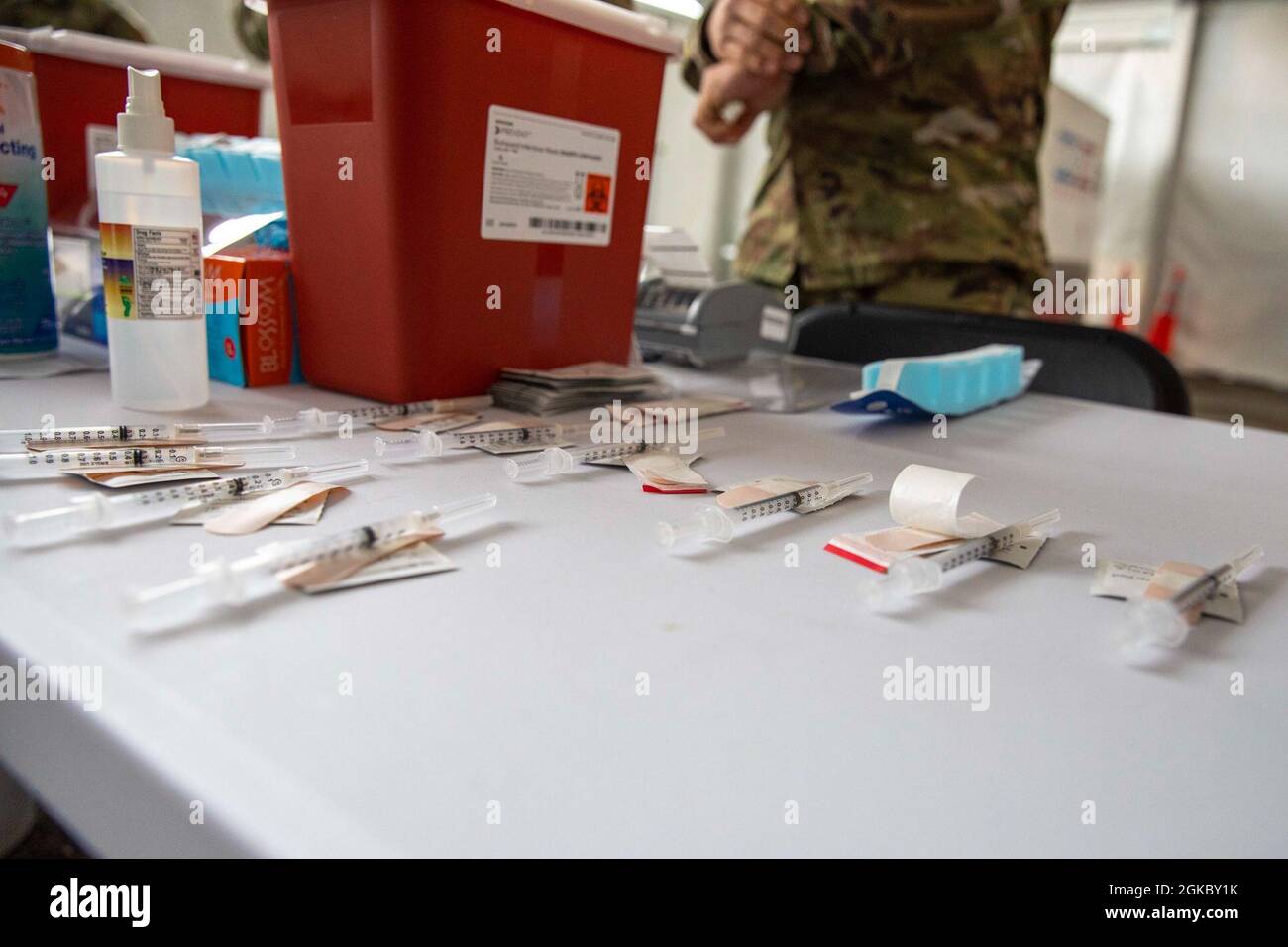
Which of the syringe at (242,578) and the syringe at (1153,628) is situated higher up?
Result: the syringe at (242,578)

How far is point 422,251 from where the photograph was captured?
70 centimetres

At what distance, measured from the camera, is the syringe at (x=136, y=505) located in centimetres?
41

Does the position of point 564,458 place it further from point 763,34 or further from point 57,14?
point 57,14

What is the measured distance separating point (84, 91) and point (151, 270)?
610 mm

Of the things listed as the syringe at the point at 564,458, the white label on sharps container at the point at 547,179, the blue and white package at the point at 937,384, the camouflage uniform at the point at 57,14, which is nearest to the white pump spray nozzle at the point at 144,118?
the white label on sharps container at the point at 547,179

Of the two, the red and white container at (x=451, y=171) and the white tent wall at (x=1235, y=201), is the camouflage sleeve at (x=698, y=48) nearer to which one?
the red and white container at (x=451, y=171)

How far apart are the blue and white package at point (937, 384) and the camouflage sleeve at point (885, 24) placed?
447 mm

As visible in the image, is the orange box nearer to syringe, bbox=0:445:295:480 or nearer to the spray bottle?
the spray bottle

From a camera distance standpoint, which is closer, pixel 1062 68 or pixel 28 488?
pixel 28 488

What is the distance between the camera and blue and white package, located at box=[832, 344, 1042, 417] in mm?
777

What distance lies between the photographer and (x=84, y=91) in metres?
1.05

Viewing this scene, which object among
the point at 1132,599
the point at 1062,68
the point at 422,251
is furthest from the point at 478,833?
the point at 1062,68
